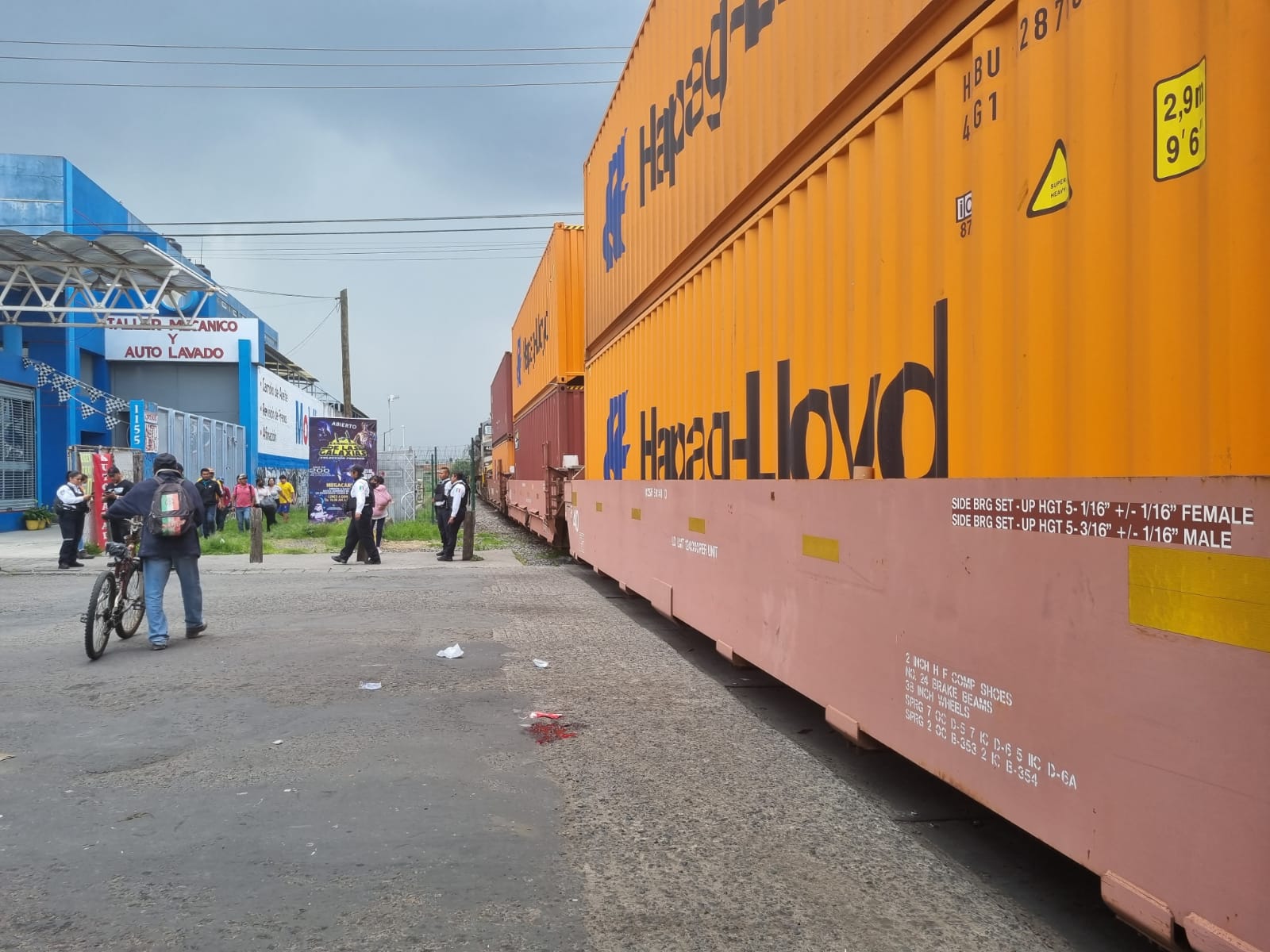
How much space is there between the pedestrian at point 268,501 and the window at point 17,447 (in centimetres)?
570

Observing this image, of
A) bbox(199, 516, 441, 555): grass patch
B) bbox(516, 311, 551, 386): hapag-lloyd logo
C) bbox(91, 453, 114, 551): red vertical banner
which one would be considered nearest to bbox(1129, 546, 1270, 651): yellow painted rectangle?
bbox(516, 311, 551, 386): hapag-lloyd logo

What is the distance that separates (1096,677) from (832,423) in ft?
7.21

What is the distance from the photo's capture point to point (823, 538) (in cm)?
485

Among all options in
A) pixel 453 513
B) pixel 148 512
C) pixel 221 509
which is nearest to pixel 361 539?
pixel 453 513

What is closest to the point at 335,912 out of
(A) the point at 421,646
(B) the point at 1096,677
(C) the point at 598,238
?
(B) the point at 1096,677

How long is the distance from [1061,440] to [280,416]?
140ft

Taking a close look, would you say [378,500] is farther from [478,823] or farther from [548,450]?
[478,823]

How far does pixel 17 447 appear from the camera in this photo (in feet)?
80.4

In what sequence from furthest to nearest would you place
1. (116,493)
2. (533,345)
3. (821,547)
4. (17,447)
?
(17,447)
(533,345)
(116,493)
(821,547)

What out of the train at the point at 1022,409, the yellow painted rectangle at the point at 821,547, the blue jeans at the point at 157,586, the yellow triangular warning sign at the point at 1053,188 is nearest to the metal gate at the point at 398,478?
the blue jeans at the point at 157,586

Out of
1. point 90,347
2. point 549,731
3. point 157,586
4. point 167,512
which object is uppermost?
point 90,347

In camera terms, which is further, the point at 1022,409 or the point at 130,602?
the point at 130,602

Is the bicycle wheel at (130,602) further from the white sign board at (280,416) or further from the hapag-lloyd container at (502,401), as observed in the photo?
the white sign board at (280,416)

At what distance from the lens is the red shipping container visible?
48.2 ft
